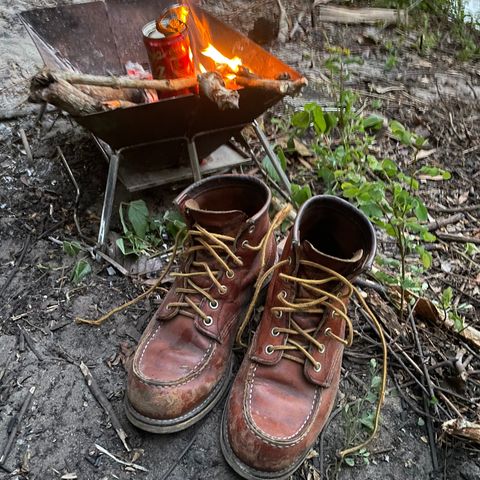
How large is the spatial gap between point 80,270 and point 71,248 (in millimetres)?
133

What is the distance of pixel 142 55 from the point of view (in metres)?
2.82

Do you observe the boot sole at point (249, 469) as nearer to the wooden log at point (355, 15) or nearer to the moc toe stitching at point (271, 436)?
the moc toe stitching at point (271, 436)

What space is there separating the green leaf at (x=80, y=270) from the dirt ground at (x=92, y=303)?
0.03m

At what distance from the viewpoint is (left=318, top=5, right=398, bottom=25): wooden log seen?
4.22 metres

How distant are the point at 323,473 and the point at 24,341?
1.22m

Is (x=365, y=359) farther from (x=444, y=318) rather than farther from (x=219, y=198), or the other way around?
(x=219, y=198)

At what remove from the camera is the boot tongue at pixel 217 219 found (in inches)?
65.6

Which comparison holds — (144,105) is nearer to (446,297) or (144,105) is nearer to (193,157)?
(193,157)

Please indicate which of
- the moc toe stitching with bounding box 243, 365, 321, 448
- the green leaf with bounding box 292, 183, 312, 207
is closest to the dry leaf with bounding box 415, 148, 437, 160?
the green leaf with bounding box 292, 183, 312, 207

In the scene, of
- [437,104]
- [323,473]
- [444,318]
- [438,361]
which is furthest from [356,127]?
[323,473]

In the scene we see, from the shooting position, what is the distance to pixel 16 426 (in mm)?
1658

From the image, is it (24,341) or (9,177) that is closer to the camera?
(24,341)

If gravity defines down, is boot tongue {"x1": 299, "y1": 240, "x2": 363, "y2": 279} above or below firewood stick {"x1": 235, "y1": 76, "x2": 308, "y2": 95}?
below

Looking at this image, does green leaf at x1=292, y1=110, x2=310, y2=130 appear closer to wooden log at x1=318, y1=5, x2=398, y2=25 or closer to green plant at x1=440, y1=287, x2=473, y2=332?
green plant at x1=440, y1=287, x2=473, y2=332
